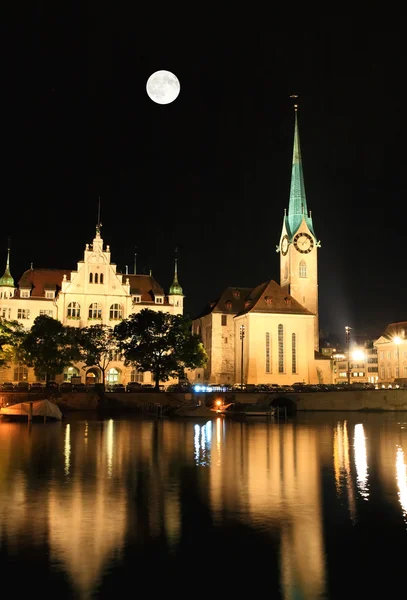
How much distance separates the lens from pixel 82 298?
9388 cm

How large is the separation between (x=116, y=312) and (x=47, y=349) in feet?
64.2

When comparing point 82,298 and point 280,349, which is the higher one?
point 82,298

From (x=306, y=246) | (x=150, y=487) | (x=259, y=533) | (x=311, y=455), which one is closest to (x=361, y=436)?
(x=311, y=455)

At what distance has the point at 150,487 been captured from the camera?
2486 cm

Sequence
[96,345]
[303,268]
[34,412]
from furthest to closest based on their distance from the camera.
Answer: [303,268] < [96,345] < [34,412]

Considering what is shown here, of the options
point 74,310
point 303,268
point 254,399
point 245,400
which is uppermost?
point 303,268

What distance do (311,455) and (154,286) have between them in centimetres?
6877

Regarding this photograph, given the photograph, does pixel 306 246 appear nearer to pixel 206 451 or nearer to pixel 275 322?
pixel 275 322

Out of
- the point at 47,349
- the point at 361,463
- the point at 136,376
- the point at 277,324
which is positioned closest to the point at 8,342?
the point at 47,349

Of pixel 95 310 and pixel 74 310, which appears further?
pixel 95 310

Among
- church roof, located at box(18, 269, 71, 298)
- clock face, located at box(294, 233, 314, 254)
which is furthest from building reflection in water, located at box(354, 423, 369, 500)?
clock face, located at box(294, 233, 314, 254)

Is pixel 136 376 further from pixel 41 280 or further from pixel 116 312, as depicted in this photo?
pixel 41 280

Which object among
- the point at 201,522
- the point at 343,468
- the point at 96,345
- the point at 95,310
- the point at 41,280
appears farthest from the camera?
the point at 41,280

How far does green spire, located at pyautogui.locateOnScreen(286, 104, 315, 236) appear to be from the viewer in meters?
119
